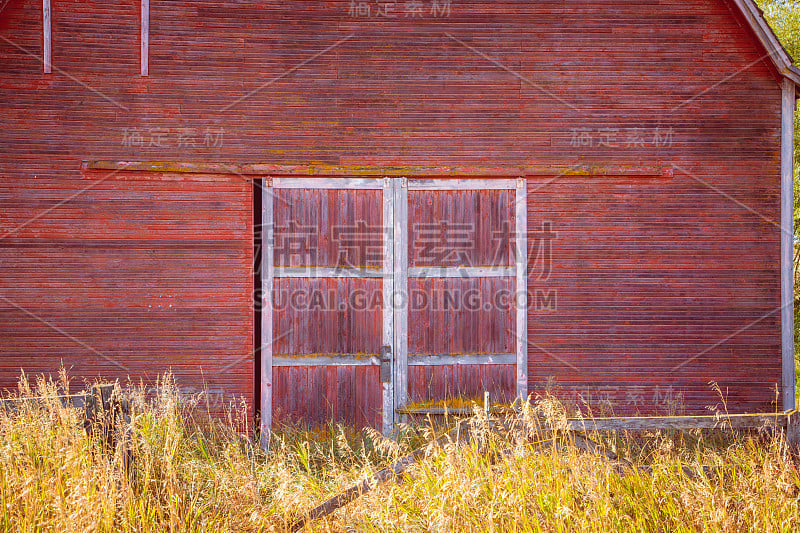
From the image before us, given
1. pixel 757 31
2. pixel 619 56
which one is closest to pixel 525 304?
pixel 619 56

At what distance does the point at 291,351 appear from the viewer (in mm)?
5941

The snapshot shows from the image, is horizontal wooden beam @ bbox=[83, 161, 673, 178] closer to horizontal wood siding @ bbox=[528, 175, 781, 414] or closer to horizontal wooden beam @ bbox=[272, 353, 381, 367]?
horizontal wood siding @ bbox=[528, 175, 781, 414]

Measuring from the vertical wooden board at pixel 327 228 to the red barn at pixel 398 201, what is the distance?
3cm

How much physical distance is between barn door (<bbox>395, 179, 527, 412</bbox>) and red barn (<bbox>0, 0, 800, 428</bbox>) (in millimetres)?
25

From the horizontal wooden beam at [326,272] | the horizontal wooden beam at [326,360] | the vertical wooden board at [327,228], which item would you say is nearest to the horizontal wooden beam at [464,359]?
the horizontal wooden beam at [326,360]

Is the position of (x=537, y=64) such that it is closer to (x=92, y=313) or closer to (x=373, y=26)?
(x=373, y=26)

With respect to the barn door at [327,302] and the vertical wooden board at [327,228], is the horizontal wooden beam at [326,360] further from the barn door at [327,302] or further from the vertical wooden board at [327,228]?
the vertical wooden board at [327,228]

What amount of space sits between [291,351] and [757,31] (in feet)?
20.6

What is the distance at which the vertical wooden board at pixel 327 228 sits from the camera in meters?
5.98

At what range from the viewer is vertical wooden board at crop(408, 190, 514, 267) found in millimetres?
6035

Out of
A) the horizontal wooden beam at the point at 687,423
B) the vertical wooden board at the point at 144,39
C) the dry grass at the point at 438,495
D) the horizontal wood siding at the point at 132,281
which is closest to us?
the dry grass at the point at 438,495

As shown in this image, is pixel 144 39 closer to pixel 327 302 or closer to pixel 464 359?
pixel 327 302

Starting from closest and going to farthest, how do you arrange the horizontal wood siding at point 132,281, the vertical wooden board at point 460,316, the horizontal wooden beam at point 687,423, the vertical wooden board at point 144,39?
the horizontal wooden beam at point 687,423 < the horizontal wood siding at point 132,281 < the vertical wooden board at point 144,39 < the vertical wooden board at point 460,316

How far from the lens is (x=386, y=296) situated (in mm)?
5988
